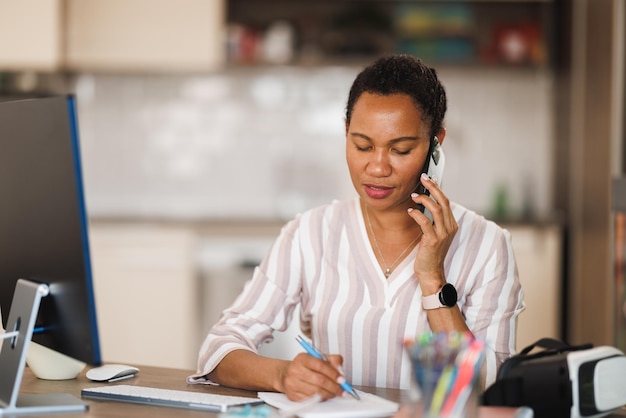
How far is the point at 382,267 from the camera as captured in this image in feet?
6.67

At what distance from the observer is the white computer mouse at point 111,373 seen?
179 cm

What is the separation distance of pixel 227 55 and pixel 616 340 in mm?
2272

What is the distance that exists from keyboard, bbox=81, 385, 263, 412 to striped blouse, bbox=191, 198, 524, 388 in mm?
229

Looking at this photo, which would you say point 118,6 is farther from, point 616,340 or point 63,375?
point 63,375

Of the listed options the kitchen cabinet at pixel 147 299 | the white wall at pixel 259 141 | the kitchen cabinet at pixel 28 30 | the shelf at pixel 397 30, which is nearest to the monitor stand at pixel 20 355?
the kitchen cabinet at pixel 147 299

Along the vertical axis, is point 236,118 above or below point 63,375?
above

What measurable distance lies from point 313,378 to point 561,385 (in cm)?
40

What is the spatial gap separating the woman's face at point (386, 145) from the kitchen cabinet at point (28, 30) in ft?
9.16

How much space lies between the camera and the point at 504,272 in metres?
1.98

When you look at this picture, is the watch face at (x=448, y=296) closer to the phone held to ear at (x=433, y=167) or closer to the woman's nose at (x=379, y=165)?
the phone held to ear at (x=433, y=167)

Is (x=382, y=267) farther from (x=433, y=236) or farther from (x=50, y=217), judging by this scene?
(x=50, y=217)

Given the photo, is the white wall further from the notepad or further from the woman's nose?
the notepad

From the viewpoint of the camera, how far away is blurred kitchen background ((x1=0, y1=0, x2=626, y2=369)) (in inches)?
169

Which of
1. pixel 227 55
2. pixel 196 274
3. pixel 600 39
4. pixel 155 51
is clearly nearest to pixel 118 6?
pixel 155 51
